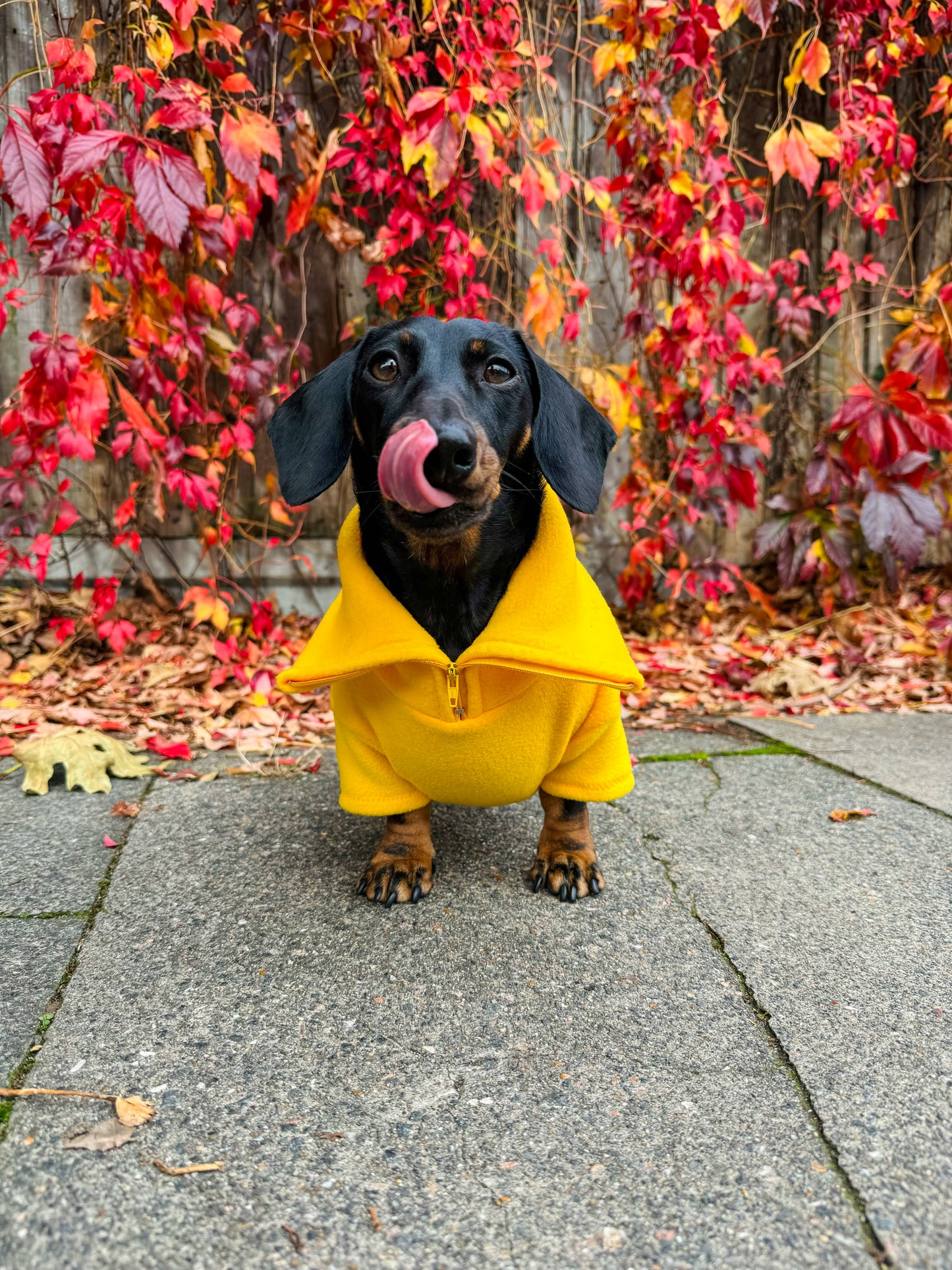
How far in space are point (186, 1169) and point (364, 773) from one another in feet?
3.06

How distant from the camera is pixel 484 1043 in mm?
1521

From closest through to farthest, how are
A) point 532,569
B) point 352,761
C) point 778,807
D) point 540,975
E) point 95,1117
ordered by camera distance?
point 95,1117
point 540,975
point 532,569
point 352,761
point 778,807

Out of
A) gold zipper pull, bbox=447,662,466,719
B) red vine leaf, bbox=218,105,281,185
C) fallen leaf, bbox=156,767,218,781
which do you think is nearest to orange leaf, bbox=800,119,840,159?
red vine leaf, bbox=218,105,281,185

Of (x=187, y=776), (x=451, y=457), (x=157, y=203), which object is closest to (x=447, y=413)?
(x=451, y=457)

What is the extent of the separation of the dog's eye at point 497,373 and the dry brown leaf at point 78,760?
1.57 meters

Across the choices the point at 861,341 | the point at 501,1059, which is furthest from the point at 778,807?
the point at 861,341

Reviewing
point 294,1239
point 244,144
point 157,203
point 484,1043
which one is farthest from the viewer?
point 244,144

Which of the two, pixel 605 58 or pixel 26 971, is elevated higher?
pixel 605 58

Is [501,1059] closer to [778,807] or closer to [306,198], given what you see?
[778,807]

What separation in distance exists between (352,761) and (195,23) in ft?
8.17

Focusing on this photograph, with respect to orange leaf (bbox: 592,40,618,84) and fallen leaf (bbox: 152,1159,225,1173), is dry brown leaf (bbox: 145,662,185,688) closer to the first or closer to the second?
fallen leaf (bbox: 152,1159,225,1173)

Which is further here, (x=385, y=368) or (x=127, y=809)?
(x=127, y=809)

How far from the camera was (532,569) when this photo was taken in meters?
1.95

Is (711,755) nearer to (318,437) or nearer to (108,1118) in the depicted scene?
(318,437)
